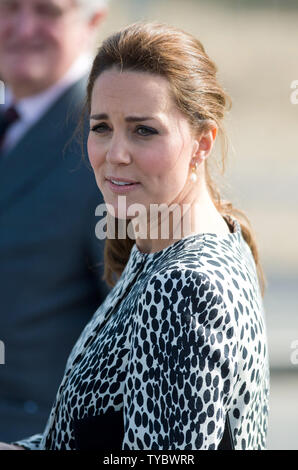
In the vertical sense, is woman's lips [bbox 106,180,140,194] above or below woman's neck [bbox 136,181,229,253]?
above

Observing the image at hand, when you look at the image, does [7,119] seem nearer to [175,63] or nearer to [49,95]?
[49,95]

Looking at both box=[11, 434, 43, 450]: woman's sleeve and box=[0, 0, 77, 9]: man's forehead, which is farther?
box=[0, 0, 77, 9]: man's forehead

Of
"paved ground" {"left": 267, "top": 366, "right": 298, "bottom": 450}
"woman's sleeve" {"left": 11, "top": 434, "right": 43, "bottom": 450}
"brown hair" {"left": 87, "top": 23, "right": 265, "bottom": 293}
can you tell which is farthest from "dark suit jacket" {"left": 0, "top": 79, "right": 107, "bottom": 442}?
"paved ground" {"left": 267, "top": 366, "right": 298, "bottom": 450}

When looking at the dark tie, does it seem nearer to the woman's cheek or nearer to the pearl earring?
the woman's cheek

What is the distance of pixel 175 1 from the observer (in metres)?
6.48

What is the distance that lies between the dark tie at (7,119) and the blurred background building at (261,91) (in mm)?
2811

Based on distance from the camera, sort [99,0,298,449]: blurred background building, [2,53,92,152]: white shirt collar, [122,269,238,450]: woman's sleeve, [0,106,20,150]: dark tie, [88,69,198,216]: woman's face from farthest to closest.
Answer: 1. [99,0,298,449]: blurred background building
2. [0,106,20,150]: dark tie
3. [2,53,92,152]: white shirt collar
4. [88,69,198,216]: woman's face
5. [122,269,238,450]: woman's sleeve

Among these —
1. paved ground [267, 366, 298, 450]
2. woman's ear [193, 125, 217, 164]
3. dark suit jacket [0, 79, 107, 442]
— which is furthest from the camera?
paved ground [267, 366, 298, 450]

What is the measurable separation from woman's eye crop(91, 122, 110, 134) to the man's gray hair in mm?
1250

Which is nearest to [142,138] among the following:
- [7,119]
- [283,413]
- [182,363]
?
[182,363]

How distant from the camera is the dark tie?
116 inches
